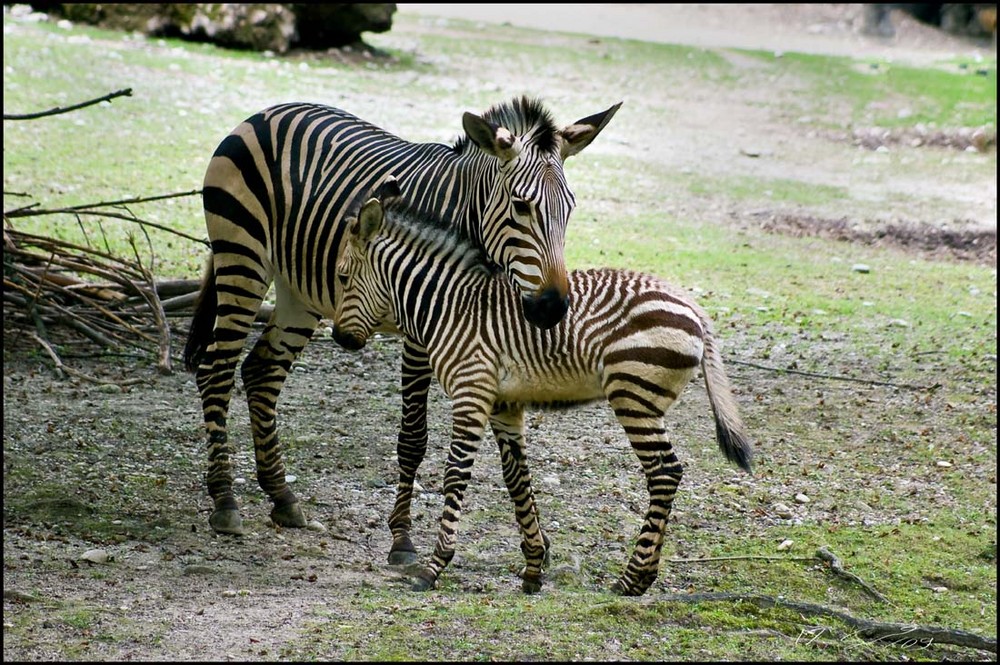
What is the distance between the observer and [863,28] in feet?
85.4

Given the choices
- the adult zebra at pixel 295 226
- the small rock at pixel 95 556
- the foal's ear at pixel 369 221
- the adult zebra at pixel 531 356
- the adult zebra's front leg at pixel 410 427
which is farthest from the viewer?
the adult zebra's front leg at pixel 410 427

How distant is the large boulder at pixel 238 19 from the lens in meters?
17.8

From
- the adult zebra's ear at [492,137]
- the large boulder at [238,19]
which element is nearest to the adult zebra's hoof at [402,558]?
the adult zebra's ear at [492,137]

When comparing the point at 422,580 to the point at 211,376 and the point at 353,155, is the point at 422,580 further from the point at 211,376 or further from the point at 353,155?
the point at 353,155

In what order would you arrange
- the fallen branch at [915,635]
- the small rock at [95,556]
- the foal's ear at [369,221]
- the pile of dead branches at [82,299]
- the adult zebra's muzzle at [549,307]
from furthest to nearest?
the pile of dead branches at [82,299]
the foal's ear at [369,221]
the small rock at [95,556]
the adult zebra's muzzle at [549,307]
the fallen branch at [915,635]

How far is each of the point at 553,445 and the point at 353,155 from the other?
2.36 metres

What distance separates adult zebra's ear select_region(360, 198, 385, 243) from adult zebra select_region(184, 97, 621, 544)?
0.29 meters

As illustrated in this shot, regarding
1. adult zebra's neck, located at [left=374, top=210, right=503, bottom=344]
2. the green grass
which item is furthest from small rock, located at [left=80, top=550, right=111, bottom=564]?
the green grass

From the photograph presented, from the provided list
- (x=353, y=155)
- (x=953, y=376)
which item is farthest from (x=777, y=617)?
(x=953, y=376)

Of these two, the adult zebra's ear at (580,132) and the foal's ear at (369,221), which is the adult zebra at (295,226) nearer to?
the adult zebra's ear at (580,132)

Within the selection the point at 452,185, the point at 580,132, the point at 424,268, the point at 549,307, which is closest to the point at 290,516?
the point at 424,268

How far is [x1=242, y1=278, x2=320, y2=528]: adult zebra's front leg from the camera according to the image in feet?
21.7

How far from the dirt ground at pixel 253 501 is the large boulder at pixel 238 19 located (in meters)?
9.87

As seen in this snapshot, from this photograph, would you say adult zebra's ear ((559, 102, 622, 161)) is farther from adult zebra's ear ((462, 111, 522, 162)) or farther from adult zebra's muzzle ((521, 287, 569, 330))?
adult zebra's muzzle ((521, 287, 569, 330))
